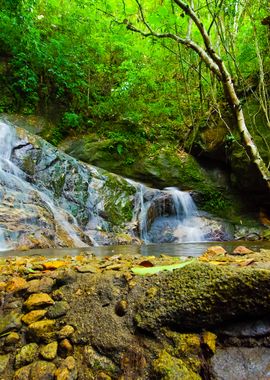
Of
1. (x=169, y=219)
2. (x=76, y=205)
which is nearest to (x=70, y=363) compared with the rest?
(x=76, y=205)

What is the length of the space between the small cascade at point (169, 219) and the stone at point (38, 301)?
6.19 metres

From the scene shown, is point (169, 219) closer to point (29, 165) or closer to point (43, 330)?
point (29, 165)

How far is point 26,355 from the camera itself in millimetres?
1295

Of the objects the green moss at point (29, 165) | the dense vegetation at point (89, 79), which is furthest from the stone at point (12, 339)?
the dense vegetation at point (89, 79)

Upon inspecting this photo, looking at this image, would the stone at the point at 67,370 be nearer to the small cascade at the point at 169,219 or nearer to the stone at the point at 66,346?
the stone at the point at 66,346

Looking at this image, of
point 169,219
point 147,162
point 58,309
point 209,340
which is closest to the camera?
point 209,340

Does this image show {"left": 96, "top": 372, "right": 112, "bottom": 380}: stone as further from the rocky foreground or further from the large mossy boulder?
the large mossy boulder

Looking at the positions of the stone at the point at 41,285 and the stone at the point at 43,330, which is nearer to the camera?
Answer: the stone at the point at 43,330

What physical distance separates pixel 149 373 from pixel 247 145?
3161 mm

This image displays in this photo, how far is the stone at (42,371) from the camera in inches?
47.3

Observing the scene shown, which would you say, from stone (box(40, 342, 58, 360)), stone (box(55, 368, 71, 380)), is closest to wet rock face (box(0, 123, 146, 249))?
stone (box(40, 342, 58, 360))

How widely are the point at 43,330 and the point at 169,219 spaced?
7455mm

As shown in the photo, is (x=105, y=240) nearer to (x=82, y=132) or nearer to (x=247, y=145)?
(x=247, y=145)

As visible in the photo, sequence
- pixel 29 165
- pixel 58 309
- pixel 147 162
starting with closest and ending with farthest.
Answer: pixel 58 309 < pixel 29 165 < pixel 147 162
